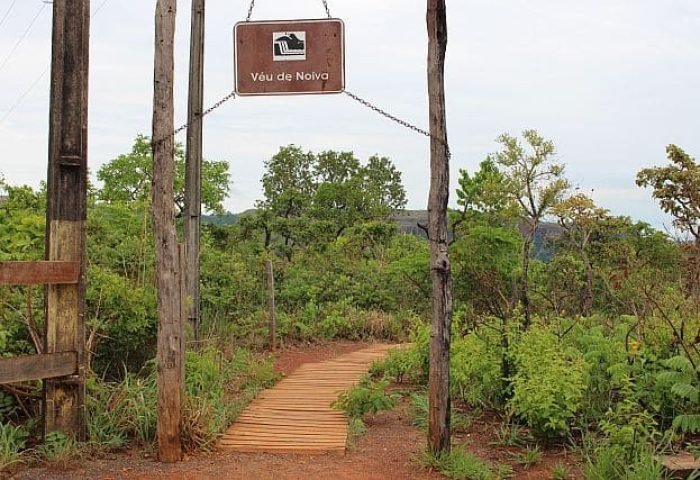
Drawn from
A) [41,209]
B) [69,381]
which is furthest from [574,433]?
[41,209]

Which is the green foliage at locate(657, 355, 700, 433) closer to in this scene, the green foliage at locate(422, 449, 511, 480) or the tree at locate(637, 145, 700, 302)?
the green foliage at locate(422, 449, 511, 480)

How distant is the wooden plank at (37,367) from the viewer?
6234 mm

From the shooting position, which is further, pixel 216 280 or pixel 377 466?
pixel 216 280


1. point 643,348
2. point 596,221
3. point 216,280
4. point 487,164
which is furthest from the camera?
point 487,164

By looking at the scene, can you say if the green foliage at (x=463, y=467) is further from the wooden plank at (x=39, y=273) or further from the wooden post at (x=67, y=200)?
the wooden plank at (x=39, y=273)

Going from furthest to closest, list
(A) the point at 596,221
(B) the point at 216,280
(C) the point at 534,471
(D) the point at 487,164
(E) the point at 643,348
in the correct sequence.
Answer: (D) the point at 487,164 < (A) the point at 596,221 < (B) the point at 216,280 < (E) the point at 643,348 < (C) the point at 534,471

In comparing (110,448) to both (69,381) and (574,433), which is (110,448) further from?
(574,433)

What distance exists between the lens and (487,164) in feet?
59.0

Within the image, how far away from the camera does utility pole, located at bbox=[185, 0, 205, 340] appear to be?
9648 mm

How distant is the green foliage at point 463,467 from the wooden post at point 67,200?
9.71 feet

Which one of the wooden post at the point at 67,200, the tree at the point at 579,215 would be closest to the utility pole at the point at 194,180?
the wooden post at the point at 67,200

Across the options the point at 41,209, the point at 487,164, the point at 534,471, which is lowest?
the point at 534,471

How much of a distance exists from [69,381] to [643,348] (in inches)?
193

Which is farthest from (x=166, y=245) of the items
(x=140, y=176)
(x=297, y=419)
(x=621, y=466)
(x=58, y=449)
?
(x=140, y=176)
